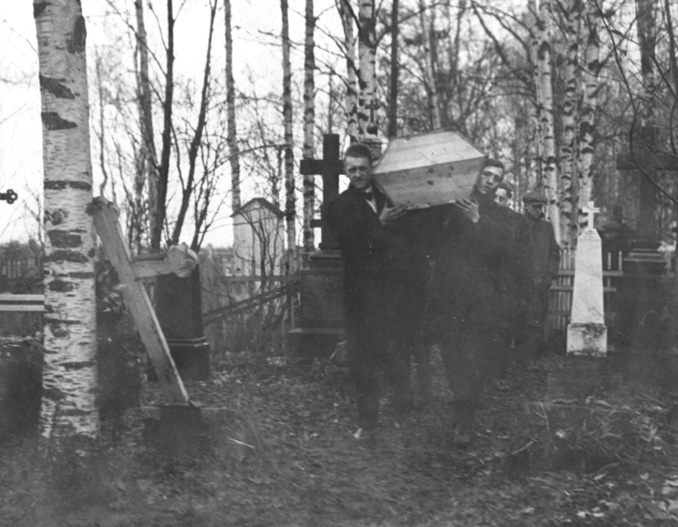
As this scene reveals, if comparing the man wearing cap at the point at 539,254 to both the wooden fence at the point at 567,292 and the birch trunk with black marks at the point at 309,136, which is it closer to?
the wooden fence at the point at 567,292

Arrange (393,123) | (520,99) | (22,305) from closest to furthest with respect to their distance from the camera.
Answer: (22,305), (393,123), (520,99)

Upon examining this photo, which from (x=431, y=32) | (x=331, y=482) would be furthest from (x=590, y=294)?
(x=431, y=32)

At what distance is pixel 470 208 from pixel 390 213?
51cm

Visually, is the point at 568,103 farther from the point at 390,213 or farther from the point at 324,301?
the point at 390,213

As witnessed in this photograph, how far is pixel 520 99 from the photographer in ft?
126

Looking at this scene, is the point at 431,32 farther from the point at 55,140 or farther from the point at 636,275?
the point at 55,140

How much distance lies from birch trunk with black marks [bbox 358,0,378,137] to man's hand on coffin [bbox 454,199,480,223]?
215 inches

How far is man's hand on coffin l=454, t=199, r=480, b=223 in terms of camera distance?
20.4 feet

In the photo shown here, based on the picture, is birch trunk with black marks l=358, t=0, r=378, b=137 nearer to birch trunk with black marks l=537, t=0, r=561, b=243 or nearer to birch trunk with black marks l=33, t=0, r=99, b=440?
birch trunk with black marks l=537, t=0, r=561, b=243

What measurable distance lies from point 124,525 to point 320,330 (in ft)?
17.4

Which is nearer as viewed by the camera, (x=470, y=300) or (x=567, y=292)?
(x=470, y=300)

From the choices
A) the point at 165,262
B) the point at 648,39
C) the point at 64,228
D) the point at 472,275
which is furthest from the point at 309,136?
the point at 64,228

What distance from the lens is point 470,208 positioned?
246 inches

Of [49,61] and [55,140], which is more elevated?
[49,61]
